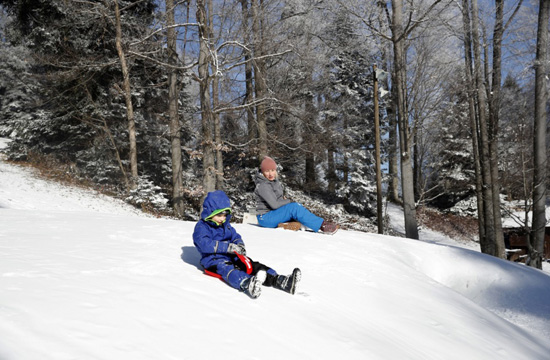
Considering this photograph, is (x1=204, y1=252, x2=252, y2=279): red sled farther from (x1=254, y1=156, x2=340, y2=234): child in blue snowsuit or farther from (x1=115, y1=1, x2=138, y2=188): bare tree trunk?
(x1=115, y1=1, x2=138, y2=188): bare tree trunk

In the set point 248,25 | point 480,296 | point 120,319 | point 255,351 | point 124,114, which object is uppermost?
point 248,25

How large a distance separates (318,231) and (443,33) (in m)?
10.4

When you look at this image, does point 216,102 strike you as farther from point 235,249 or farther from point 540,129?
point 235,249

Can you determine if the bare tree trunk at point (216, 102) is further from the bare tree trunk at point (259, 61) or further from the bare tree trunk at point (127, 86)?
the bare tree trunk at point (127, 86)

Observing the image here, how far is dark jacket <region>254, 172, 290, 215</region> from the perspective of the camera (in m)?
6.89

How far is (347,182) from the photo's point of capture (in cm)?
2166

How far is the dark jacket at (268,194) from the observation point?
22.6 ft

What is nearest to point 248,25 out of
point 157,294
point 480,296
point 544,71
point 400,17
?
point 400,17

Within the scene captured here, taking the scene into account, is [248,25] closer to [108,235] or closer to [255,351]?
[108,235]

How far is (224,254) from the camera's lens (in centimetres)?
399

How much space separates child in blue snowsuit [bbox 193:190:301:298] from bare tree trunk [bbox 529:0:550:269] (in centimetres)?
1115

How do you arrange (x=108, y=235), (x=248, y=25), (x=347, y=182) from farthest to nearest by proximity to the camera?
(x=347, y=182), (x=248, y=25), (x=108, y=235)

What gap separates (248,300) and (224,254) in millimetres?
705

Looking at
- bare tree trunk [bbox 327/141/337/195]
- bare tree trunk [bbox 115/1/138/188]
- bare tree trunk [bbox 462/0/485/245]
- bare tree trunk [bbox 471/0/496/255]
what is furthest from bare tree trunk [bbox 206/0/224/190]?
bare tree trunk [bbox 471/0/496/255]
